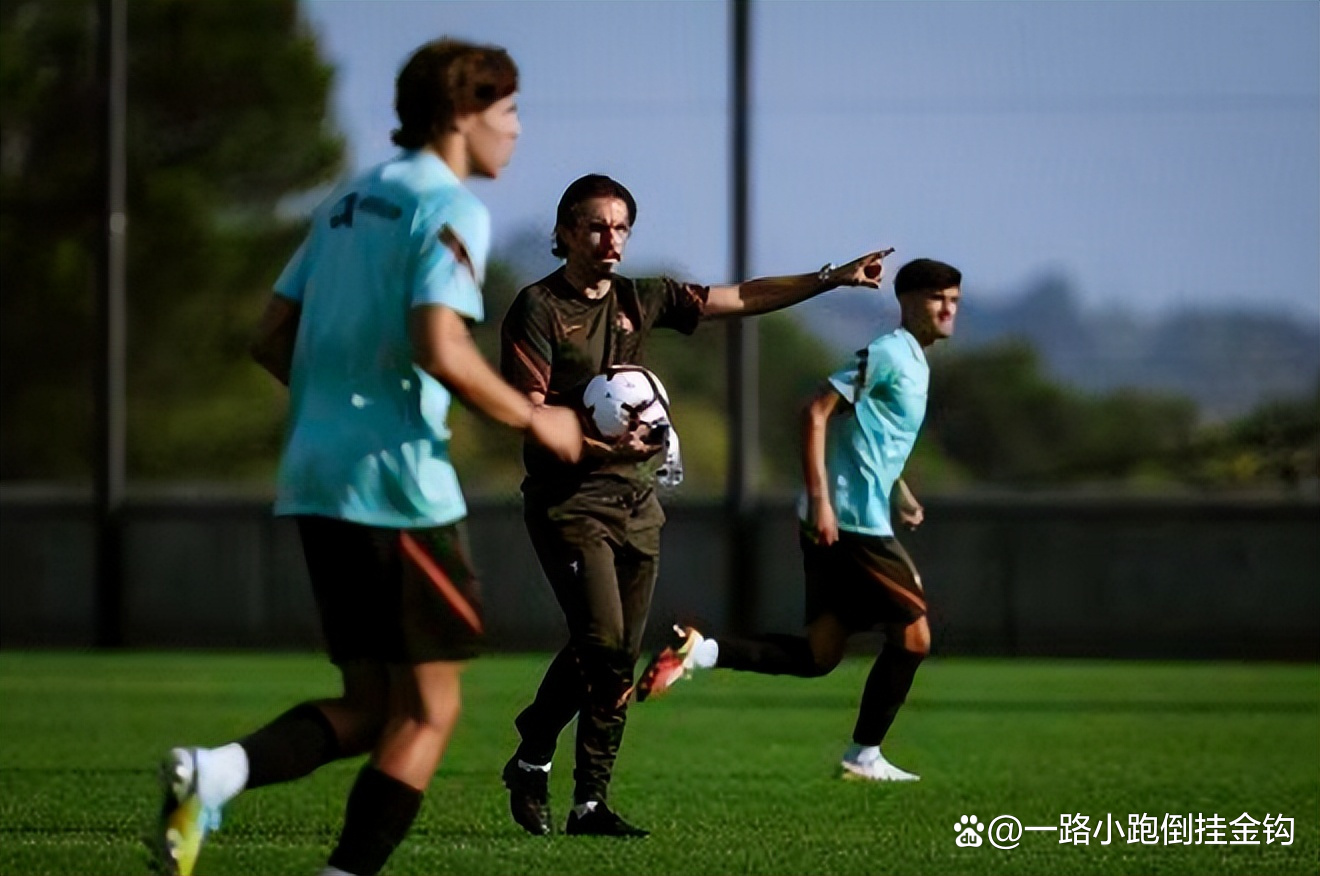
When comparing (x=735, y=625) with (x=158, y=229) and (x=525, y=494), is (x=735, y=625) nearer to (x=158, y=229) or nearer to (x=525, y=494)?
(x=158, y=229)

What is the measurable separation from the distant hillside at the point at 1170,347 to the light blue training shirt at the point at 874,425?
10.2 m

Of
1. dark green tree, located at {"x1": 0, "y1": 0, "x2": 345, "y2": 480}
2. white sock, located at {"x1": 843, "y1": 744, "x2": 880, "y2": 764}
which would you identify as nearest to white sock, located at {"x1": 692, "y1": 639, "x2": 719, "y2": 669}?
white sock, located at {"x1": 843, "y1": 744, "x2": 880, "y2": 764}

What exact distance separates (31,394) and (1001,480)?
689cm

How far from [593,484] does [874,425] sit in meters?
1.74

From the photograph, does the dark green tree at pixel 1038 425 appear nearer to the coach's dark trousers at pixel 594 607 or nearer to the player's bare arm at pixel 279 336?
the coach's dark trousers at pixel 594 607

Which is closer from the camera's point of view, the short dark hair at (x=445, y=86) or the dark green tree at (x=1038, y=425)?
the short dark hair at (x=445, y=86)

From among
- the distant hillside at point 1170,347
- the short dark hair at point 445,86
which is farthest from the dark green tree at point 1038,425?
the short dark hair at point 445,86

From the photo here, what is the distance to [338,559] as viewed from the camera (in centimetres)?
600

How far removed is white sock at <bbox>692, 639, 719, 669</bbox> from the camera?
931 cm

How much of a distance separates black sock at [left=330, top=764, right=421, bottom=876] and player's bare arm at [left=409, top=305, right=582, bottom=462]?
0.78 meters

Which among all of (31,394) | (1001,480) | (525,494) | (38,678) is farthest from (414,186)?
(31,394)

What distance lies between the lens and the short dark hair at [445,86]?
608 cm

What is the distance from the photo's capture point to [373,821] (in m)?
6.08

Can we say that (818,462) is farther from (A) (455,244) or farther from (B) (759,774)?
(A) (455,244)
